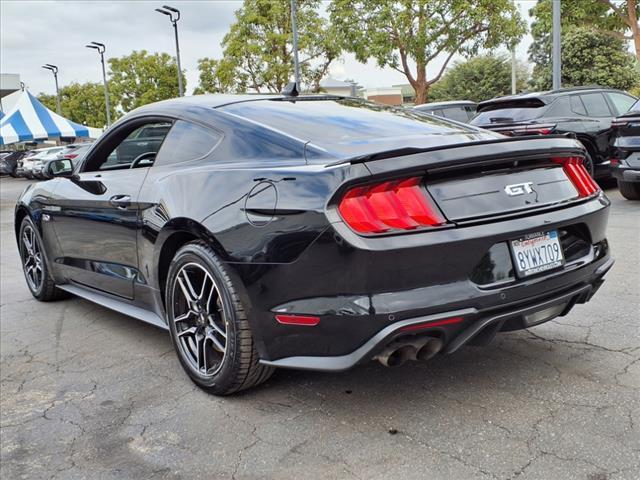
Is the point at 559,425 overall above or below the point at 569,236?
below

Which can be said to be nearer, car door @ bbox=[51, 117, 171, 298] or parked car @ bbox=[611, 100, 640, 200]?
car door @ bbox=[51, 117, 171, 298]

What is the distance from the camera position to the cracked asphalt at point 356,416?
2.35 meters

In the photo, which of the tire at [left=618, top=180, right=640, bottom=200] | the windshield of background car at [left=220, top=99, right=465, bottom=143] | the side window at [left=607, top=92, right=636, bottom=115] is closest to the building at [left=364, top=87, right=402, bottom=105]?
the side window at [left=607, top=92, right=636, bottom=115]

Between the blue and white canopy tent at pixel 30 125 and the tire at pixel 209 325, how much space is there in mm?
18478

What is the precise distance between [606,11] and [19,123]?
20561mm

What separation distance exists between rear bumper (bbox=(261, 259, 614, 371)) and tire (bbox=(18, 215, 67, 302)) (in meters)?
3.02

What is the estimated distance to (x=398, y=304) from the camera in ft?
7.75

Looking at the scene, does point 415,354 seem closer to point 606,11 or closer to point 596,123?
point 596,123

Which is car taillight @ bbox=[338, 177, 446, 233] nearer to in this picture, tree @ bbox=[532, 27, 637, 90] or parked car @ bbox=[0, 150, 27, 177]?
tree @ bbox=[532, 27, 637, 90]

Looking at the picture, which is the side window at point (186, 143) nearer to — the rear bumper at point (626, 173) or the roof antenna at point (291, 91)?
the roof antenna at point (291, 91)

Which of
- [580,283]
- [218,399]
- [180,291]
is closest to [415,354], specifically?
[580,283]

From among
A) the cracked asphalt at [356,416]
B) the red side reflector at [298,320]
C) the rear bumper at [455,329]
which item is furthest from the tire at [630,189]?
the red side reflector at [298,320]

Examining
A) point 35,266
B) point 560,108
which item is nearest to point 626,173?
point 560,108

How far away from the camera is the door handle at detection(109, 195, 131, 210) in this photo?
3.54 meters
